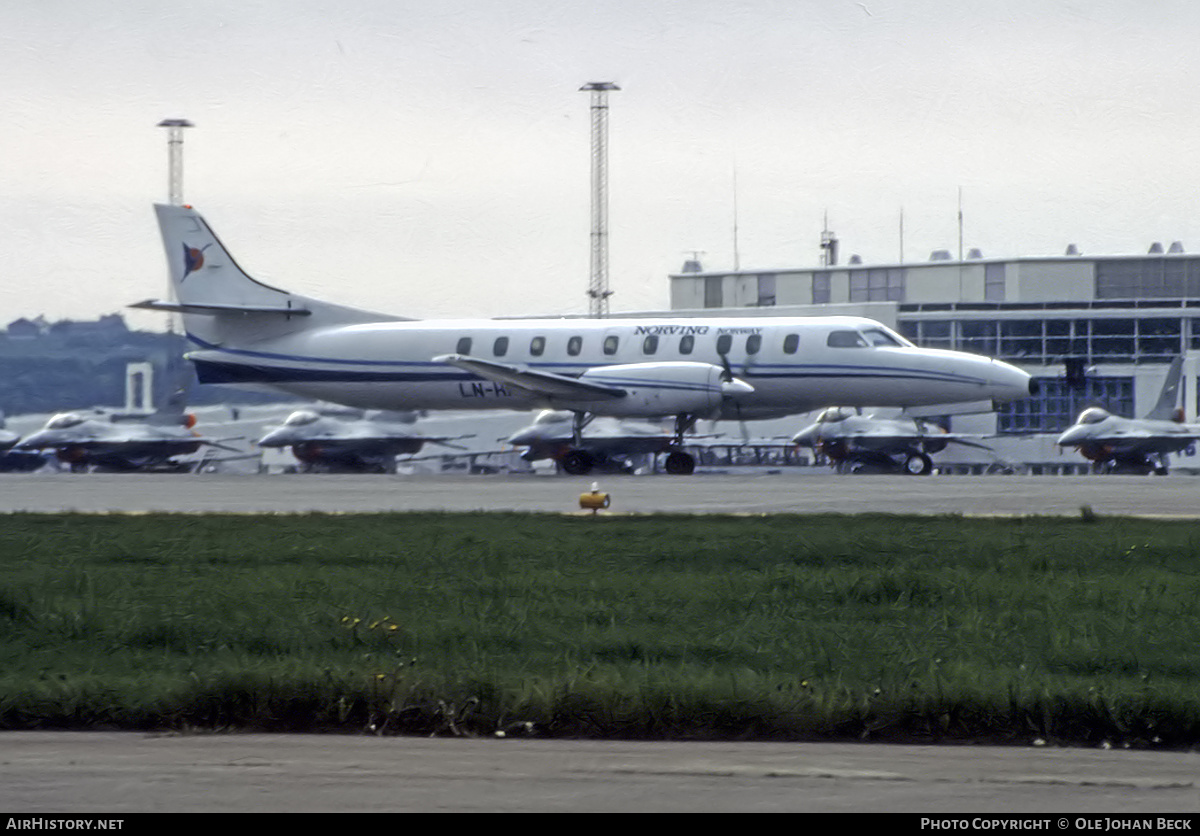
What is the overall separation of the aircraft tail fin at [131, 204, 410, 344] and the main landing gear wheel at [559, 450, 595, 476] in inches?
264

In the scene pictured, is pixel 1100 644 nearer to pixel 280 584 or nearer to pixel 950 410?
pixel 280 584

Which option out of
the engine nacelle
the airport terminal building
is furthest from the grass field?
the airport terminal building

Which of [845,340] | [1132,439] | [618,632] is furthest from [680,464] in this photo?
[618,632]

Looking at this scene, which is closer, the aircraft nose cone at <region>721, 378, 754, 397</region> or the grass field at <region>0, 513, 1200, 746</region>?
the grass field at <region>0, 513, 1200, 746</region>

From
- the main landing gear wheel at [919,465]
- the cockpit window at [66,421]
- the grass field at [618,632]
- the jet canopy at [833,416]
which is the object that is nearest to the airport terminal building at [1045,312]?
the jet canopy at [833,416]

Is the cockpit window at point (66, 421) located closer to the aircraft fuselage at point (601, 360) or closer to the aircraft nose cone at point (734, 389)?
the aircraft fuselage at point (601, 360)

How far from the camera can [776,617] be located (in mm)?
11891

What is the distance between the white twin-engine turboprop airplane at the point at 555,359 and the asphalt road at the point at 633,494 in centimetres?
251

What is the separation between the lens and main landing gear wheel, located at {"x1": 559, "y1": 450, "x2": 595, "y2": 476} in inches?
1432

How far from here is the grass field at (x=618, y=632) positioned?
28.4 ft

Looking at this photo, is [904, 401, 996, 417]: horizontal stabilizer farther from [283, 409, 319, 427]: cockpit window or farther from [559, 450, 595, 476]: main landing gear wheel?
[283, 409, 319, 427]: cockpit window

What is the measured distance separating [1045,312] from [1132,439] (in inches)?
1058

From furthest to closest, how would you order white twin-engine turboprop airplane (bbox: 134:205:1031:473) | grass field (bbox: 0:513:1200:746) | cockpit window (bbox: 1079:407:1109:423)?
cockpit window (bbox: 1079:407:1109:423), white twin-engine turboprop airplane (bbox: 134:205:1031:473), grass field (bbox: 0:513:1200:746)
